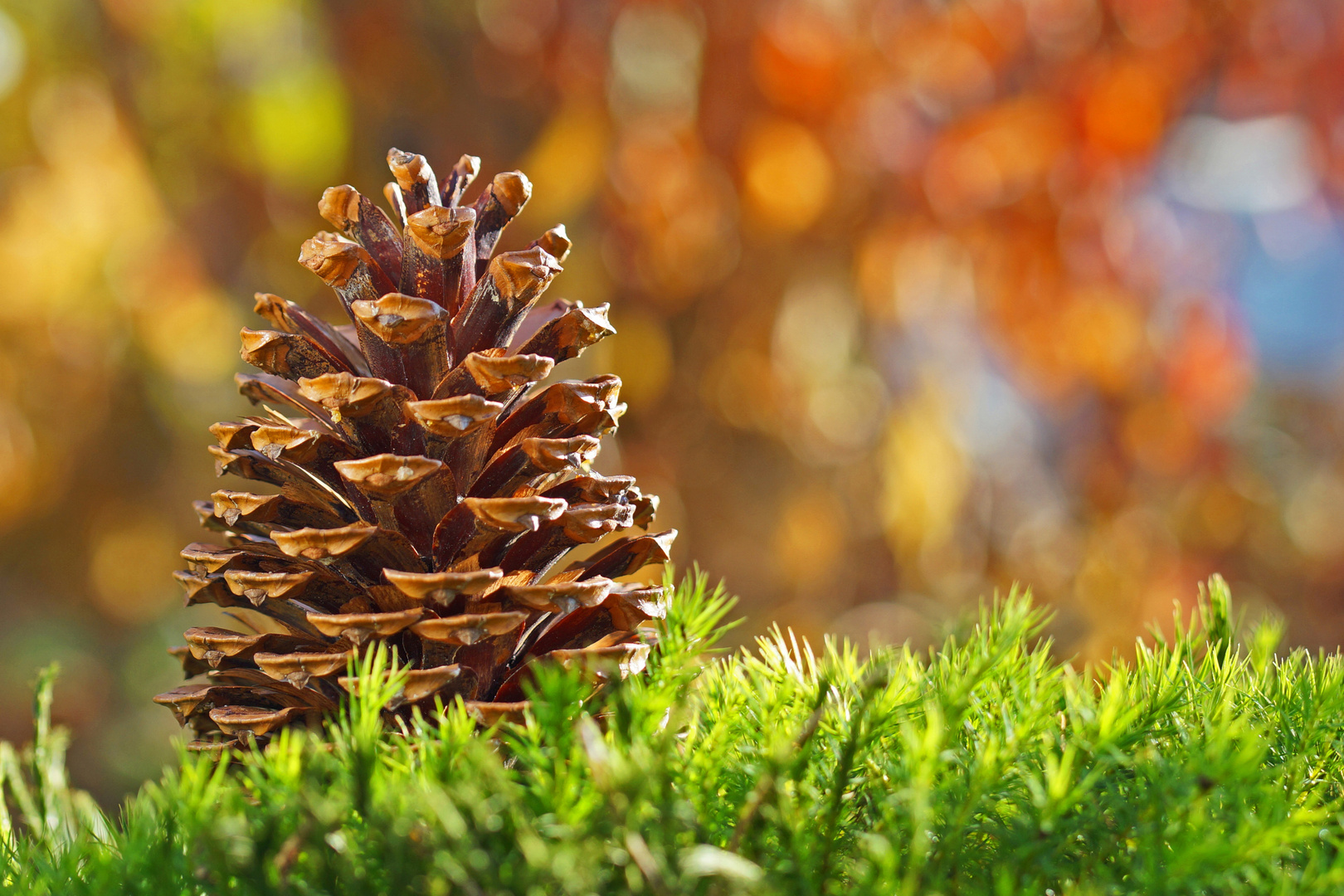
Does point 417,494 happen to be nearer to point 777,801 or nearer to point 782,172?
point 777,801

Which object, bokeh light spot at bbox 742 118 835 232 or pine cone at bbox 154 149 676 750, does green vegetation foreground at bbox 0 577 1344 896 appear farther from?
bokeh light spot at bbox 742 118 835 232

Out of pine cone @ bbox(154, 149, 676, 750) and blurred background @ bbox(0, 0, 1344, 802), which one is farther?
blurred background @ bbox(0, 0, 1344, 802)

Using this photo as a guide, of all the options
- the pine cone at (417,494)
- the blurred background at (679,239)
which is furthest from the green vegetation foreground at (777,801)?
the blurred background at (679,239)

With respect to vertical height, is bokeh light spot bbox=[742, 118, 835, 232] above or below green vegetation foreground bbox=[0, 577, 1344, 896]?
above

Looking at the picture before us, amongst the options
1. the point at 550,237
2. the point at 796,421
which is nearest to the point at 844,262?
the point at 796,421

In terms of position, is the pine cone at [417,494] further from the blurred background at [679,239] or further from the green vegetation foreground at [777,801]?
the blurred background at [679,239]

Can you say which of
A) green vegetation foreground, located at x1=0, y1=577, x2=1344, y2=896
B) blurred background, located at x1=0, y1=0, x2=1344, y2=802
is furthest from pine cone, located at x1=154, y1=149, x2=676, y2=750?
blurred background, located at x1=0, y1=0, x2=1344, y2=802
